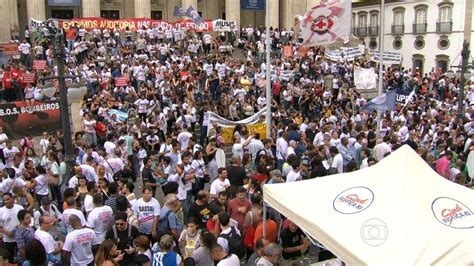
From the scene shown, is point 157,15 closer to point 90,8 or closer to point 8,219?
point 90,8

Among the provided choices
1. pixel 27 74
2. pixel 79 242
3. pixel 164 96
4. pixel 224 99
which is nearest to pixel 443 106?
pixel 224 99

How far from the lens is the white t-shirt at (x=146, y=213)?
827 centimetres

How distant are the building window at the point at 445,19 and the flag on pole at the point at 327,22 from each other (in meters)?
31.1

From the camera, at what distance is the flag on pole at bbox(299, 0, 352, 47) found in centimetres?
1564

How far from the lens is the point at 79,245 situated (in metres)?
7.13

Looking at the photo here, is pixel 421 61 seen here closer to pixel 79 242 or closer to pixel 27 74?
pixel 27 74

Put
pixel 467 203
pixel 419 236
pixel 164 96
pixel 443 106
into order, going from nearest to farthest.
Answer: pixel 419 236, pixel 467 203, pixel 164 96, pixel 443 106

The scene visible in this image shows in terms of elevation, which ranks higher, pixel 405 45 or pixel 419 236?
pixel 405 45


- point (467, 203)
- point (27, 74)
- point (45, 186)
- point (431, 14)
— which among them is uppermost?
point (431, 14)

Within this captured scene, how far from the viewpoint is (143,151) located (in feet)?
42.7

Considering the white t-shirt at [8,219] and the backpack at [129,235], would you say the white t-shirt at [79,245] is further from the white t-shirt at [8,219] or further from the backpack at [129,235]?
the white t-shirt at [8,219]

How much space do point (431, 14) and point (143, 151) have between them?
3844cm

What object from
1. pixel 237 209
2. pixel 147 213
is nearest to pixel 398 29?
pixel 237 209

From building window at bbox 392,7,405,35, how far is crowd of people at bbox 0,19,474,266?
20650 mm
